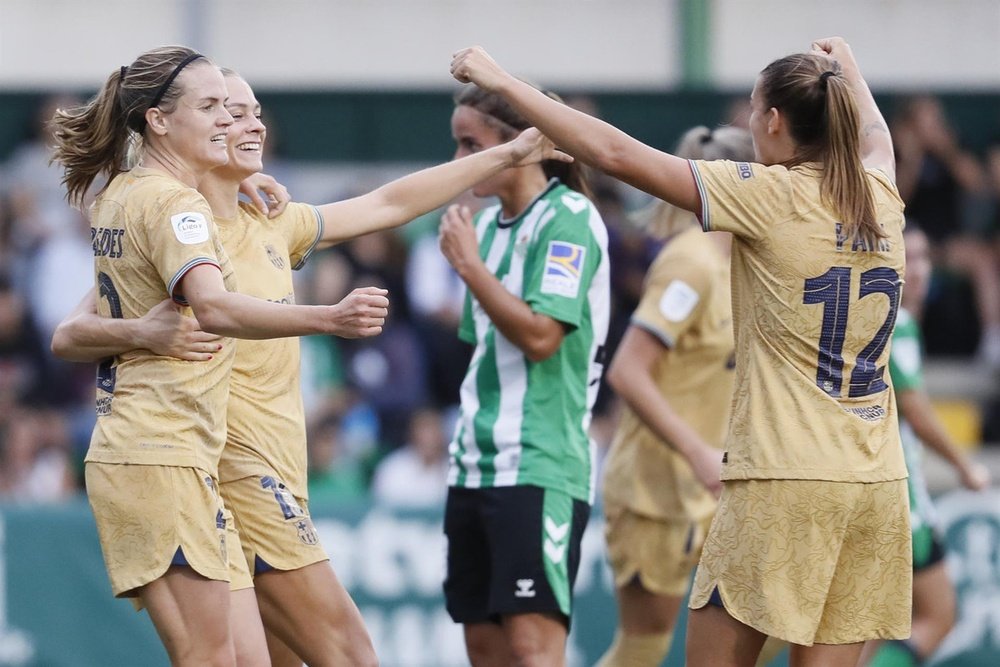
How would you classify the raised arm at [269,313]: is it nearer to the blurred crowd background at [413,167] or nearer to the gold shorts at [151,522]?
the gold shorts at [151,522]

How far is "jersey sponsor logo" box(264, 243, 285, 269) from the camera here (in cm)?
447

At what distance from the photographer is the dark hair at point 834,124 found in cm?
407

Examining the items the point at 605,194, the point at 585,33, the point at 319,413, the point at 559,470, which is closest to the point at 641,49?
the point at 585,33

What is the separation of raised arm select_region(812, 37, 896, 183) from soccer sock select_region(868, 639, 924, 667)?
9.96 ft

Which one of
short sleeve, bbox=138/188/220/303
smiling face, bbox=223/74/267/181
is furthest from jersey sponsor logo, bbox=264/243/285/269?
short sleeve, bbox=138/188/220/303

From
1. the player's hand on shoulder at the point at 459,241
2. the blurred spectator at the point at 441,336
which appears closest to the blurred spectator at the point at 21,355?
the blurred spectator at the point at 441,336

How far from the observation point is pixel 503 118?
5273 mm

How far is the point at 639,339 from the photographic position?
5.78 metres

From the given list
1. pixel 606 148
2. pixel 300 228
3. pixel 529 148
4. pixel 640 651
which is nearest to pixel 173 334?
pixel 300 228

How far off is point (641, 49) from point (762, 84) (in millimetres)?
8143

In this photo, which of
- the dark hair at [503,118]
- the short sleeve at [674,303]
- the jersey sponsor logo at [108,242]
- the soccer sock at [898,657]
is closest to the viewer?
the jersey sponsor logo at [108,242]

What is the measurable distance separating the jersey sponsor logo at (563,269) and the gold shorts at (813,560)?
43.2 inches

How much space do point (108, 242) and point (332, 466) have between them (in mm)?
5627

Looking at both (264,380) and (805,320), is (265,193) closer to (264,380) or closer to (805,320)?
(264,380)
